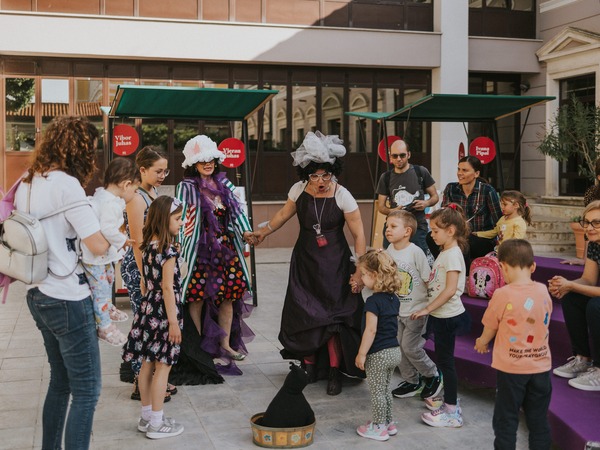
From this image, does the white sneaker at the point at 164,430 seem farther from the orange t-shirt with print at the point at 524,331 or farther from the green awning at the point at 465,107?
the green awning at the point at 465,107

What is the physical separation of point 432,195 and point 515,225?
1542 millimetres

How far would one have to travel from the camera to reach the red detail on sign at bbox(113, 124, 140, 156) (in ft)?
35.7

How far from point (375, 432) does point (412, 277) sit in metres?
1.18

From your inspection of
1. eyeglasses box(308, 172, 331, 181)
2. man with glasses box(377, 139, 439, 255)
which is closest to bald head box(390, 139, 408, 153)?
man with glasses box(377, 139, 439, 255)

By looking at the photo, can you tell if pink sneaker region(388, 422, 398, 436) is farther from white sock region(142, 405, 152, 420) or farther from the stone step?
the stone step

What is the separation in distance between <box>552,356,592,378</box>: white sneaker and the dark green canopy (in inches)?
152

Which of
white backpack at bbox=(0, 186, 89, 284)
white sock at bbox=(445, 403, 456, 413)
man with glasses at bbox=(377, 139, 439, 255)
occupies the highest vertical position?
man with glasses at bbox=(377, 139, 439, 255)

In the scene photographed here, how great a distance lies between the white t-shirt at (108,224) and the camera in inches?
147

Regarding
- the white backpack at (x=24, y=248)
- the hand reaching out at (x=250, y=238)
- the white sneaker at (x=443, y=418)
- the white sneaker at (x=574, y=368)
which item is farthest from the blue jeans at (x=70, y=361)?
the white sneaker at (x=574, y=368)

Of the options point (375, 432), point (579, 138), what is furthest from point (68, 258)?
point (579, 138)

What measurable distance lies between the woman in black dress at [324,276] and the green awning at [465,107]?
3.01 m

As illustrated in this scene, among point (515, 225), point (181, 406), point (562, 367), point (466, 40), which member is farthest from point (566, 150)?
point (181, 406)

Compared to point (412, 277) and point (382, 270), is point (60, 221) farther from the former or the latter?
point (412, 277)

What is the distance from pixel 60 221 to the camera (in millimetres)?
3605
